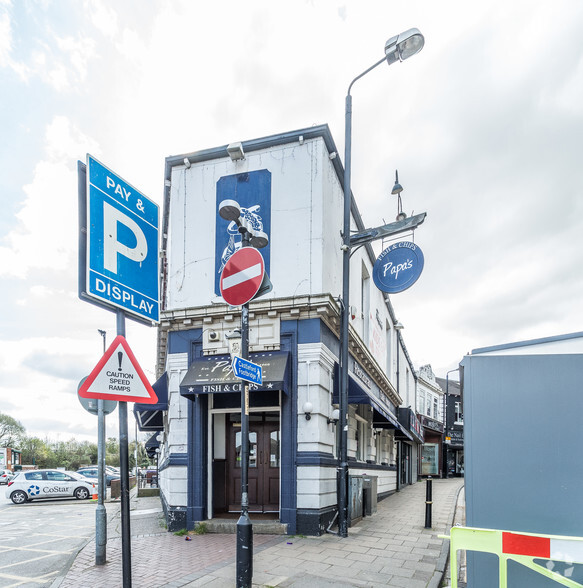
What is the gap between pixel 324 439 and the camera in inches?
390

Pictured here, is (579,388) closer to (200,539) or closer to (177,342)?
(200,539)

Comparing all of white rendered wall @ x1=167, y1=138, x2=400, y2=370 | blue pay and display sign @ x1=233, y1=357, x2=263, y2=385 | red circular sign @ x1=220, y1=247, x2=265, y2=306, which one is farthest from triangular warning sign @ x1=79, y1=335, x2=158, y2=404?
white rendered wall @ x1=167, y1=138, x2=400, y2=370

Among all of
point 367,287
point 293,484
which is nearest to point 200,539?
point 293,484

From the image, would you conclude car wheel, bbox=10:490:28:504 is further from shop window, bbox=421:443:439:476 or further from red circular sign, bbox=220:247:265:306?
shop window, bbox=421:443:439:476

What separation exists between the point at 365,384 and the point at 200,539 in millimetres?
7399

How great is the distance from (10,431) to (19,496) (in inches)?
2550

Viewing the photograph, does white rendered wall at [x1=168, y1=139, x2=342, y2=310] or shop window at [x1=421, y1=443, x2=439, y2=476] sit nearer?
white rendered wall at [x1=168, y1=139, x2=342, y2=310]

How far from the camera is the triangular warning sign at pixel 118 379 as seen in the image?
3784 mm

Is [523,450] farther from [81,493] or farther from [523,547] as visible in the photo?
[81,493]

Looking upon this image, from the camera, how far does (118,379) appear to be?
398cm

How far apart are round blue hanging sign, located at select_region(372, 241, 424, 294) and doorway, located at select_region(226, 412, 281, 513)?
4.04 metres

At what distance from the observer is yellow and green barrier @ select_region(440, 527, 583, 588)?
389 centimetres

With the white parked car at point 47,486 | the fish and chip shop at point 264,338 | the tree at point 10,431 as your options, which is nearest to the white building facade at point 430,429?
the white parked car at point 47,486

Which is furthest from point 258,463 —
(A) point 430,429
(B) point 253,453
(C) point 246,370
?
(A) point 430,429
